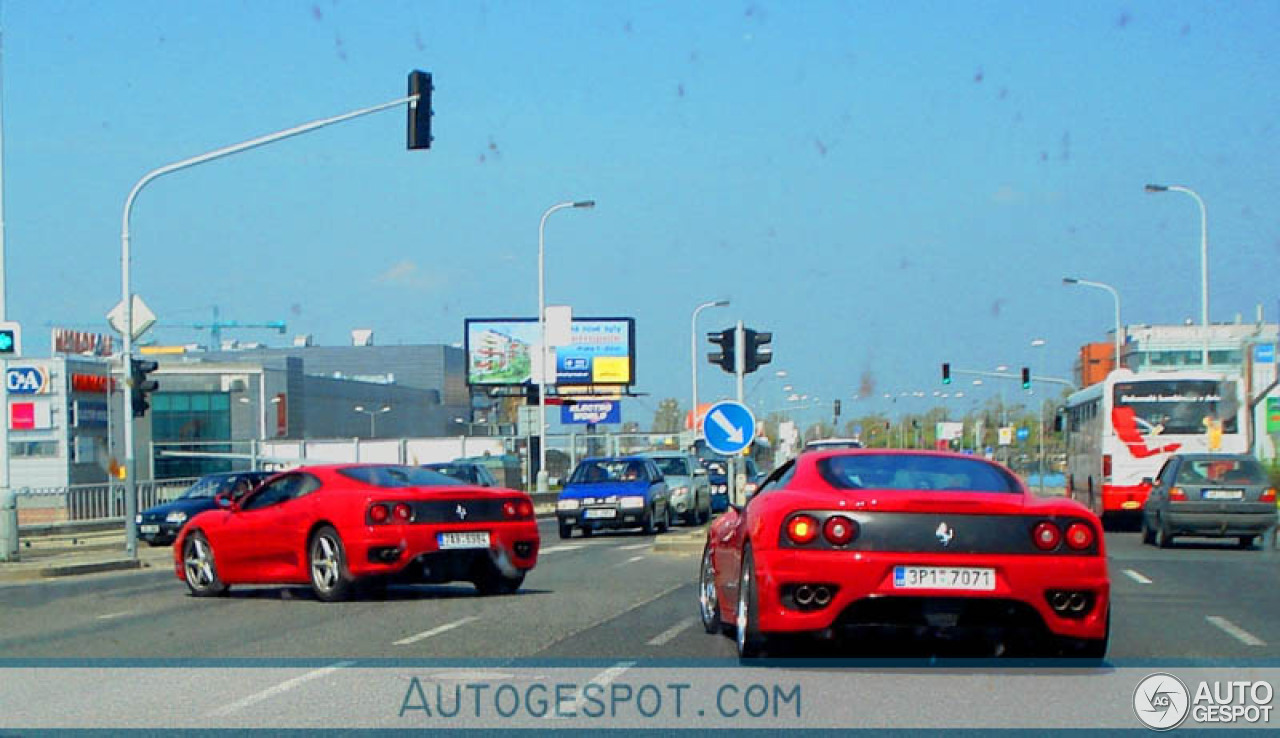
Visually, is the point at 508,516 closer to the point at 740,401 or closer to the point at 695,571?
the point at 695,571

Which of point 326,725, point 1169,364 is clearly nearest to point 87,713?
point 326,725

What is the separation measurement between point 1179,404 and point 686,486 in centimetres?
1053

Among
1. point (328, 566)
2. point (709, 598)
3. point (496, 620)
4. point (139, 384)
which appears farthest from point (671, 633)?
point (139, 384)

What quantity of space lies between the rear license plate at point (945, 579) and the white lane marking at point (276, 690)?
3542 millimetres

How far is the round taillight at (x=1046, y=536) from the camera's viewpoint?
9.12m

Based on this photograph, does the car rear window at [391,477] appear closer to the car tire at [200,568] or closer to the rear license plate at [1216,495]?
the car tire at [200,568]

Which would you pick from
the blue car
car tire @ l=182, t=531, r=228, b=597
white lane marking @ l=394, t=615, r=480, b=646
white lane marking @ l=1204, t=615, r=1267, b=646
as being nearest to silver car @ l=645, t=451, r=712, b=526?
the blue car

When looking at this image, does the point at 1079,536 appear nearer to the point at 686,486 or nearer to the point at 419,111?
the point at 419,111

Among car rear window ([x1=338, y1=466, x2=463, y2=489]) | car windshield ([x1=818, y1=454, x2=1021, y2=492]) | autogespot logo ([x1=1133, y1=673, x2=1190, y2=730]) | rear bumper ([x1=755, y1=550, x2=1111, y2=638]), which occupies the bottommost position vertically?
autogespot logo ([x1=1133, y1=673, x2=1190, y2=730])

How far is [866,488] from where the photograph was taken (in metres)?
9.72

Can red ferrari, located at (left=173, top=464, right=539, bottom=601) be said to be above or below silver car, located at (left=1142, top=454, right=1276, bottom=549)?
above

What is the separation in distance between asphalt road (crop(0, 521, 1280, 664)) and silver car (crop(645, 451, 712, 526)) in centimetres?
1526

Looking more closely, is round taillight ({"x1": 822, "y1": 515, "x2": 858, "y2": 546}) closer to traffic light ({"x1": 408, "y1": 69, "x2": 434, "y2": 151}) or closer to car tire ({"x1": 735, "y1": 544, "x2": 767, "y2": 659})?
car tire ({"x1": 735, "y1": 544, "x2": 767, "y2": 659})

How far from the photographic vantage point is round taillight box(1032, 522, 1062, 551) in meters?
9.12
